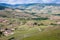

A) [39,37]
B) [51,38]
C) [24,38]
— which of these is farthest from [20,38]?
[51,38]

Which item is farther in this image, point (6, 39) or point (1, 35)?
point (1, 35)

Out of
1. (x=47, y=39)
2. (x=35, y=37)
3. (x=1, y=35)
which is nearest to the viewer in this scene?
(x=47, y=39)

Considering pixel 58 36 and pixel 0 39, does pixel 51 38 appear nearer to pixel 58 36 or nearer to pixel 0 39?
pixel 58 36

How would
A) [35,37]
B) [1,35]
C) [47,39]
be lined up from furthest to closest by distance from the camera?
[1,35] < [35,37] < [47,39]

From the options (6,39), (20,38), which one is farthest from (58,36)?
(6,39)

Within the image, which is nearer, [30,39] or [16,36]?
[30,39]

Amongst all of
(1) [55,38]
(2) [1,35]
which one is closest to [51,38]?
(1) [55,38]

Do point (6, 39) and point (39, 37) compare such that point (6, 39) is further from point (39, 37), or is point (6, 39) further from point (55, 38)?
point (55, 38)
